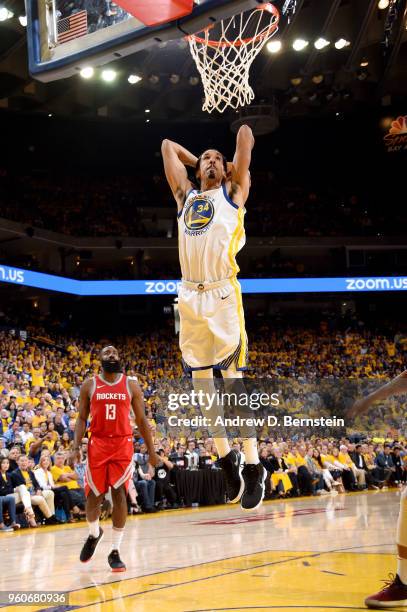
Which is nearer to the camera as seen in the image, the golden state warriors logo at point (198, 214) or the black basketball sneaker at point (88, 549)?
the golden state warriors logo at point (198, 214)

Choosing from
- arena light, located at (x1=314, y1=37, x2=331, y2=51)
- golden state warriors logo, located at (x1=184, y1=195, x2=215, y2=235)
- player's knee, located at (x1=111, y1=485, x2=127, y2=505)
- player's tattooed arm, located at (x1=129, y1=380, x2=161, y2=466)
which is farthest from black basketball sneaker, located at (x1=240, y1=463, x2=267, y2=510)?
arena light, located at (x1=314, y1=37, x2=331, y2=51)

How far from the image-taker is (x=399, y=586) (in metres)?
5.31

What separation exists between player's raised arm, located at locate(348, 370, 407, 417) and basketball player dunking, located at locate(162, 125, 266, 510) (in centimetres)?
69

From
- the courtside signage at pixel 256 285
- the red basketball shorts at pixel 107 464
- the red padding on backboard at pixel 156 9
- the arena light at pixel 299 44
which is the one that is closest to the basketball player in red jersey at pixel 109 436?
the red basketball shorts at pixel 107 464

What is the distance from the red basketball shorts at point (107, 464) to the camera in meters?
7.24

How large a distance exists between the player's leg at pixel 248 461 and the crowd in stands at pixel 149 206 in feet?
78.7

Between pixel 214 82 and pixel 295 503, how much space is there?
35.8ft

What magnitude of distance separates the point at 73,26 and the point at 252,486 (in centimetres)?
340

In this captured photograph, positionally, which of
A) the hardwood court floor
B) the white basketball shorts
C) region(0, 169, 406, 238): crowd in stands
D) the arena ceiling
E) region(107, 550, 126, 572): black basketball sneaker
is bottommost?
the hardwood court floor

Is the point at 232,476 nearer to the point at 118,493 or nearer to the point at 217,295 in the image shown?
the point at 217,295

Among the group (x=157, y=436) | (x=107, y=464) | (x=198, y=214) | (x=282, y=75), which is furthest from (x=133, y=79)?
(x=198, y=214)

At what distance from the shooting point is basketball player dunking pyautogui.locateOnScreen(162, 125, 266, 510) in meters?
4.54

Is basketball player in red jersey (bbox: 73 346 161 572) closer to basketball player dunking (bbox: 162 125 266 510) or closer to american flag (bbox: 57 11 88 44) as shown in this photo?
basketball player dunking (bbox: 162 125 266 510)

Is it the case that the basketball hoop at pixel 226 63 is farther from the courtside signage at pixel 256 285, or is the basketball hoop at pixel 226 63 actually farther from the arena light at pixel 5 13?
the courtside signage at pixel 256 285
